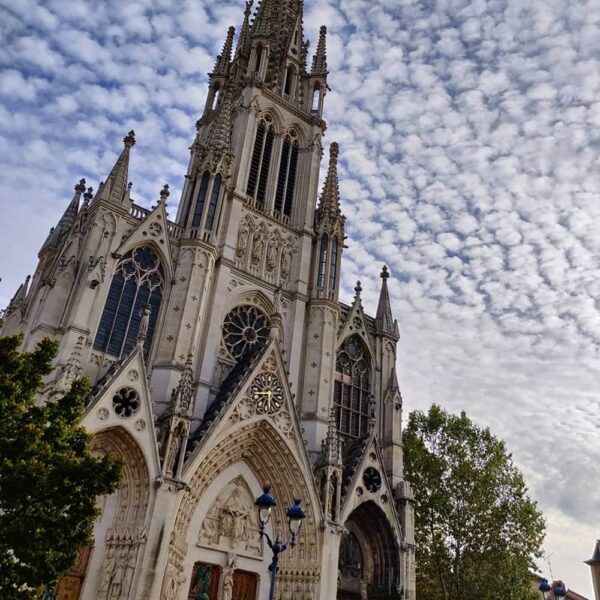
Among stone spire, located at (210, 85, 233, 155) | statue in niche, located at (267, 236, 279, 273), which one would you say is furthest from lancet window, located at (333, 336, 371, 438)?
stone spire, located at (210, 85, 233, 155)

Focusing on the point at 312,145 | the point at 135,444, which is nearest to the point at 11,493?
the point at 135,444

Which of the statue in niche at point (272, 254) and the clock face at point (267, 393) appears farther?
the statue in niche at point (272, 254)

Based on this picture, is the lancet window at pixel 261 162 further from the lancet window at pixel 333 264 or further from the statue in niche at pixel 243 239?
the lancet window at pixel 333 264

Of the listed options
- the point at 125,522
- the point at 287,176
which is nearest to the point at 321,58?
the point at 287,176

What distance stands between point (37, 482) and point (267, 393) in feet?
41.3

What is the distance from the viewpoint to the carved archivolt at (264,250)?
2908 cm

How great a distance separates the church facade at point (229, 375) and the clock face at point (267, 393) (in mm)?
59

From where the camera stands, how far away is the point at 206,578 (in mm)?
20391

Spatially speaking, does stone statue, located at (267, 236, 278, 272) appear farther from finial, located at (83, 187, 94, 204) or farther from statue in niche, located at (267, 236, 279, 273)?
finial, located at (83, 187, 94, 204)

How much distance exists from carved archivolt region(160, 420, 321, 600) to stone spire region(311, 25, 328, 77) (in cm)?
2488

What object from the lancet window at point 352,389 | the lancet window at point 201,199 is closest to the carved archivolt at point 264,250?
the lancet window at point 201,199

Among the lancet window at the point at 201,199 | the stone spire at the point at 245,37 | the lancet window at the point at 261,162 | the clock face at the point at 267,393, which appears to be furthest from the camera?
the stone spire at the point at 245,37

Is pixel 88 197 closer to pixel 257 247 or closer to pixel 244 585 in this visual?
pixel 257 247

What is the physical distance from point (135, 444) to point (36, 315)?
7577 mm
